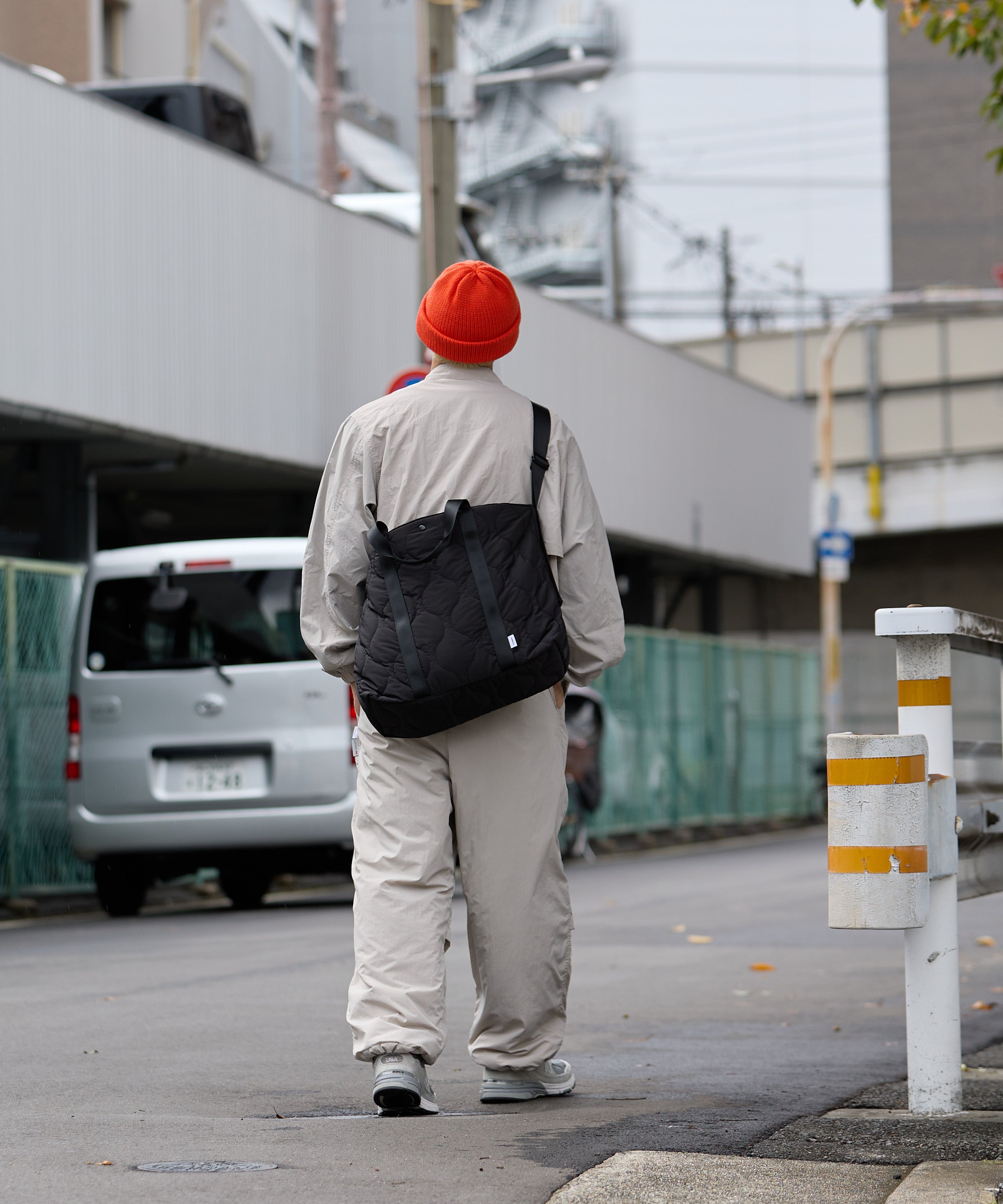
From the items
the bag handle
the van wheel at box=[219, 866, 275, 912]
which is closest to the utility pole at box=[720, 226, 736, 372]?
the van wheel at box=[219, 866, 275, 912]

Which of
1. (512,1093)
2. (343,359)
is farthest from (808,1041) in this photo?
(343,359)

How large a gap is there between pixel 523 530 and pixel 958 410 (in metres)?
33.2

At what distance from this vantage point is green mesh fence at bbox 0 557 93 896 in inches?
437

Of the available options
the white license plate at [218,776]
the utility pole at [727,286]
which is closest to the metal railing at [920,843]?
the white license plate at [218,776]

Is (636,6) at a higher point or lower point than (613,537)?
higher

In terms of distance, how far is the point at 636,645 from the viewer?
1986 centimetres

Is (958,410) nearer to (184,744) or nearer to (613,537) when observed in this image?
(613,537)

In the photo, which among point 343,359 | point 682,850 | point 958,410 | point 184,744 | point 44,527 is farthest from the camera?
point 958,410

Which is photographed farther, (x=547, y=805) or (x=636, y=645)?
(x=636, y=645)

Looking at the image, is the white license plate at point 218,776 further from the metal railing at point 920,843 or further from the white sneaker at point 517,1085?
the metal railing at point 920,843

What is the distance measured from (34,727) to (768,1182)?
27.8ft

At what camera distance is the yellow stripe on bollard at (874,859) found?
4.16 meters

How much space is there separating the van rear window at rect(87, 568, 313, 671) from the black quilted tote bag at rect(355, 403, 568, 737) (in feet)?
20.6

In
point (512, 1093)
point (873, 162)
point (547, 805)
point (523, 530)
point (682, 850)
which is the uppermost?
point (873, 162)
